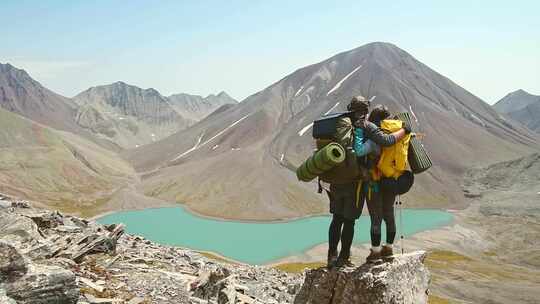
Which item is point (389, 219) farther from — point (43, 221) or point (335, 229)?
point (43, 221)

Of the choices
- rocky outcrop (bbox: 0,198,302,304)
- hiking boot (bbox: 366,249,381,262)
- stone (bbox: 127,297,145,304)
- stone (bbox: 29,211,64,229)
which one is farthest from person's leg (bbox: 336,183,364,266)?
stone (bbox: 29,211,64,229)

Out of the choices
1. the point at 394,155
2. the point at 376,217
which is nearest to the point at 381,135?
the point at 394,155

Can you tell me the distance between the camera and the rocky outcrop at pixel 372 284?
494 inches

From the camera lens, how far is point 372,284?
12.5m

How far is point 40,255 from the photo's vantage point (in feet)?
65.8

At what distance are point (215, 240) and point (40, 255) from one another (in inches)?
4662

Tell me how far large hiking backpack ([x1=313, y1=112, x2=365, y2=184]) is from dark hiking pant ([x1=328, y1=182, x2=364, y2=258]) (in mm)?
285

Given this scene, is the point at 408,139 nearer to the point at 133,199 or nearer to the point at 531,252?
the point at 531,252

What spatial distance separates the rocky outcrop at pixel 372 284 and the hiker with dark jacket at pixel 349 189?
0.53m

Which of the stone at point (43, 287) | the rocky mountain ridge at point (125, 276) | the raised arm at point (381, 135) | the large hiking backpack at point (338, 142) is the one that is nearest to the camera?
the raised arm at point (381, 135)

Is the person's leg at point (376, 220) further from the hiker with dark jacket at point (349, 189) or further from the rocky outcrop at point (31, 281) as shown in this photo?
the rocky outcrop at point (31, 281)

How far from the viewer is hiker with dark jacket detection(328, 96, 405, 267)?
12.3m

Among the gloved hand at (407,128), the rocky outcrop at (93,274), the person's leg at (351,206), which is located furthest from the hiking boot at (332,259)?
the rocky outcrop at (93,274)

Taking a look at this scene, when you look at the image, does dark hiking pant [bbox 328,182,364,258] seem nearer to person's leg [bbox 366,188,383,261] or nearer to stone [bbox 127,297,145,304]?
person's leg [bbox 366,188,383,261]
